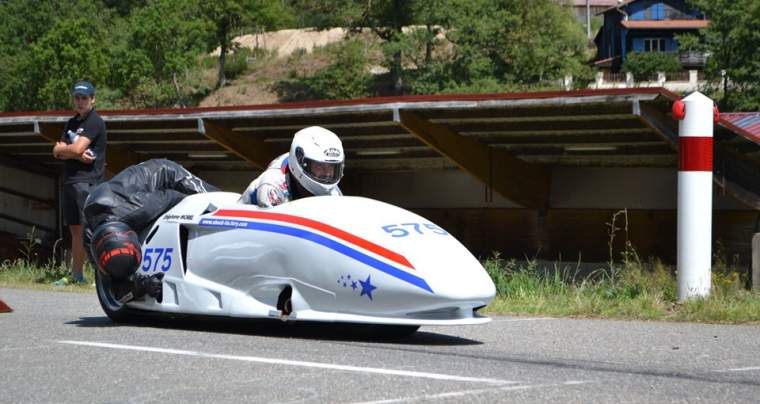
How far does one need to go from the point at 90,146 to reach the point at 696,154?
6.39 meters

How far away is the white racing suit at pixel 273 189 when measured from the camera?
29.3 ft

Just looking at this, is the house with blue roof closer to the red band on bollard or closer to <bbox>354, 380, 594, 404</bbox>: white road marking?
the red band on bollard

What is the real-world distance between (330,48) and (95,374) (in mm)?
102264

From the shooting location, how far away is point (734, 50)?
253 feet

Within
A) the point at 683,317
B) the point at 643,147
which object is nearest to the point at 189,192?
the point at 683,317

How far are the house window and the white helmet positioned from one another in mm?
107567

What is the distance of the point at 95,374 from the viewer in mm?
6945

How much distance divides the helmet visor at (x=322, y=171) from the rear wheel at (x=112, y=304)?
73.4 inches

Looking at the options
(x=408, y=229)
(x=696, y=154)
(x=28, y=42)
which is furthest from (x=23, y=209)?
(x=28, y=42)

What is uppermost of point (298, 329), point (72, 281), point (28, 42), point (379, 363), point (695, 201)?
point (28, 42)

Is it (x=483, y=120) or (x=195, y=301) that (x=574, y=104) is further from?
(x=195, y=301)

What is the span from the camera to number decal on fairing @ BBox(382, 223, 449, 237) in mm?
8145

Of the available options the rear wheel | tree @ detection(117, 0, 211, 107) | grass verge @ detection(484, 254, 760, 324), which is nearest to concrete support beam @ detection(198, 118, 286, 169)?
grass verge @ detection(484, 254, 760, 324)

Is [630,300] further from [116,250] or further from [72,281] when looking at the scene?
[72,281]
